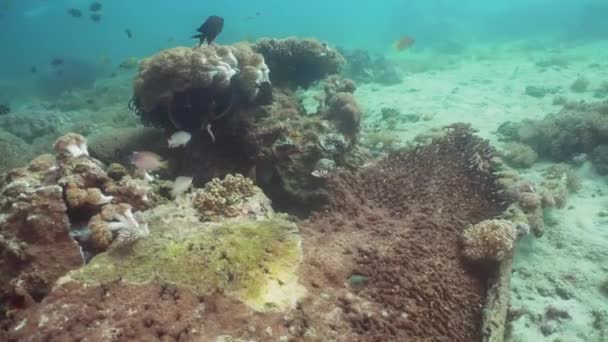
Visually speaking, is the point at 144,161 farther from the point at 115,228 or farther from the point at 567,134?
the point at 567,134

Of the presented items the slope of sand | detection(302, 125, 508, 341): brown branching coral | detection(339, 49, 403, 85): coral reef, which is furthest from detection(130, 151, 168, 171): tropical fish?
detection(339, 49, 403, 85): coral reef

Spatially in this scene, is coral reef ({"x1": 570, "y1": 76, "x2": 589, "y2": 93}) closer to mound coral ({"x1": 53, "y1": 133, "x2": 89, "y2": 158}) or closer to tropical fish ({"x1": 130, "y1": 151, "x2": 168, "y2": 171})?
tropical fish ({"x1": 130, "y1": 151, "x2": 168, "y2": 171})

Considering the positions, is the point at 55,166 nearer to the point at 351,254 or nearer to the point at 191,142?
the point at 191,142

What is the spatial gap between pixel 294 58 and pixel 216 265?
7.65 meters

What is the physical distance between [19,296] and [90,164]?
1955 mm

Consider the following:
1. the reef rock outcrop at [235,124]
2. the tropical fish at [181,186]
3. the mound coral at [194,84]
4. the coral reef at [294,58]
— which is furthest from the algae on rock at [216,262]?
the coral reef at [294,58]

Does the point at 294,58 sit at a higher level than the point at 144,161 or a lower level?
higher

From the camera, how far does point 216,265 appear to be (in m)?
3.80

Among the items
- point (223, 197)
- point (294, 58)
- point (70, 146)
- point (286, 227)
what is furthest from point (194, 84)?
point (294, 58)

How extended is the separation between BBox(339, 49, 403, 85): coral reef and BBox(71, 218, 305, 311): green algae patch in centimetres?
2045

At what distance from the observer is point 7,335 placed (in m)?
3.27

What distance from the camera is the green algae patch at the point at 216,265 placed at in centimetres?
365

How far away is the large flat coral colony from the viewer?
3512 mm

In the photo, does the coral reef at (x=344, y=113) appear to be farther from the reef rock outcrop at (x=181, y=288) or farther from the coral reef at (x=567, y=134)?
the coral reef at (x=567, y=134)
